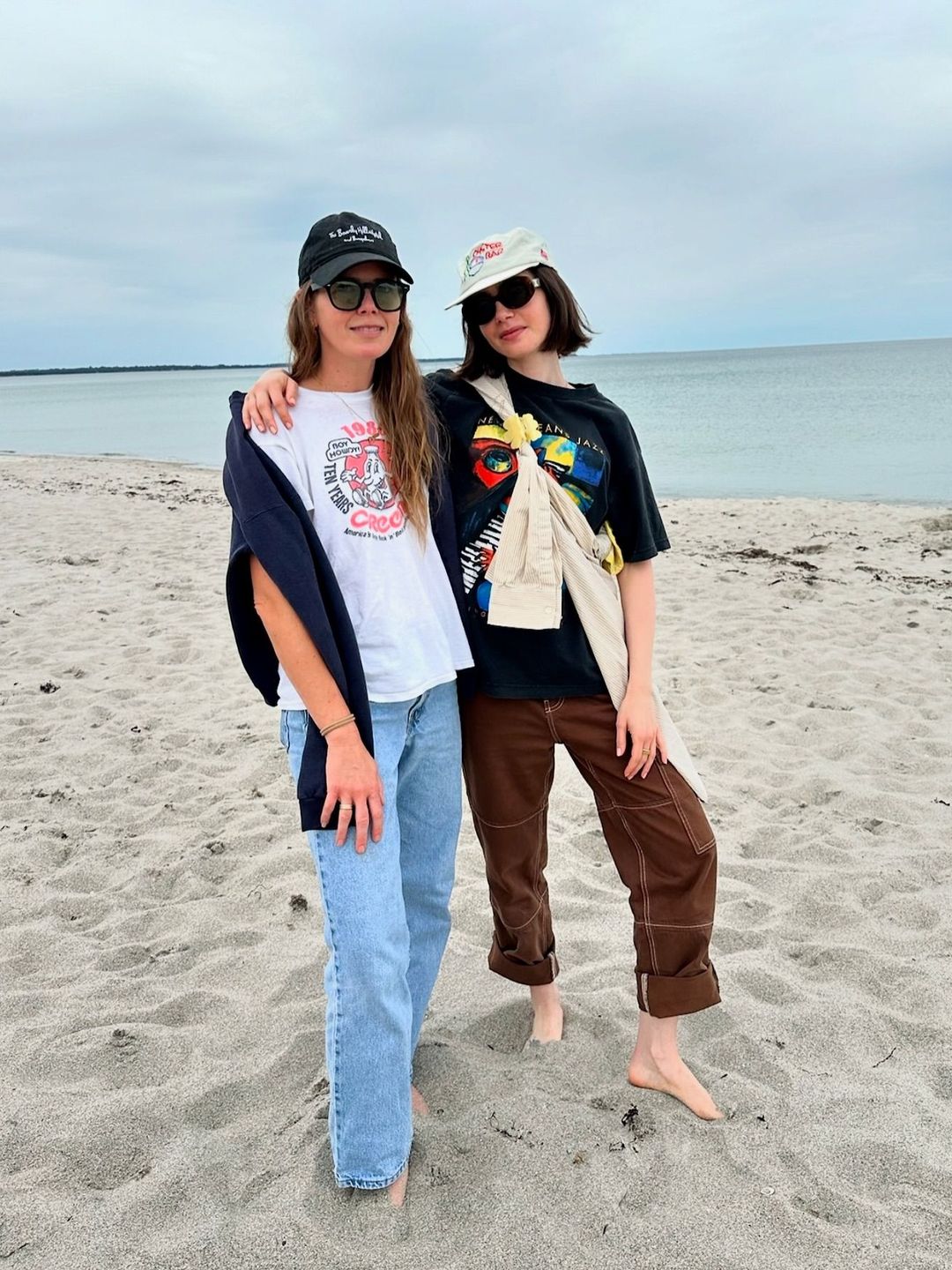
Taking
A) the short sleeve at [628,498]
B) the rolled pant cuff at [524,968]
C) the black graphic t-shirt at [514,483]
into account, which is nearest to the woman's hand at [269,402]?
the black graphic t-shirt at [514,483]

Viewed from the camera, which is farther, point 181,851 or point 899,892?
point 181,851

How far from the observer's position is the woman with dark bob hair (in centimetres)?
235

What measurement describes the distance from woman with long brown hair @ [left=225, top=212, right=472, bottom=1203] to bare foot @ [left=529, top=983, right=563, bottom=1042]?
71 cm

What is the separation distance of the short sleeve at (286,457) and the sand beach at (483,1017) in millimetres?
1600

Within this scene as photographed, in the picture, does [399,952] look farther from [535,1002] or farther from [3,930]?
[3,930]

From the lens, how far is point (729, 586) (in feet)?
26.9

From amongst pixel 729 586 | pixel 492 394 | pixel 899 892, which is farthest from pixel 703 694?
pixel 492 394

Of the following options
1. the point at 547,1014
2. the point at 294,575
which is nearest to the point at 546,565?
the point at 294,575

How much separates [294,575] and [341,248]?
76 centimetres

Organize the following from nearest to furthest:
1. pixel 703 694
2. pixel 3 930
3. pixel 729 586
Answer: pixel 3 930
pixel 703 694
pixel 729 586

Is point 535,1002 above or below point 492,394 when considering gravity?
below

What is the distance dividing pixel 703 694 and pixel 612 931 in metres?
2.47

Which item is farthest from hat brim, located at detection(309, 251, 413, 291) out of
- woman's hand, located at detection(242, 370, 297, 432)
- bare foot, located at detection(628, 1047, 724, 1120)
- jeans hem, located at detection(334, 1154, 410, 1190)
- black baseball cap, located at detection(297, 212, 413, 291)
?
bare foot, located at detection(628, 1047, 724, 1120)

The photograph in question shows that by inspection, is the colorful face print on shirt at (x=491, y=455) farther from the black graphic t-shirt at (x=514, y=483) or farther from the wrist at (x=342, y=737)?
the wrist at (x=342, y=737)
